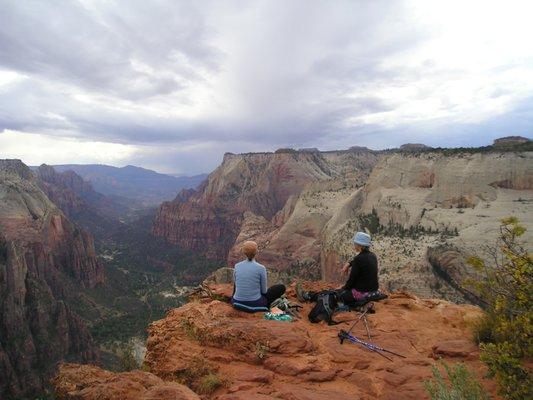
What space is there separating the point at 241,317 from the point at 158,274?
119 meters

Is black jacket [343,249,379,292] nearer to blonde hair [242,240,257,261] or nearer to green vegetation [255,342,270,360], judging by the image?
blonde hair [242,240,257,261]

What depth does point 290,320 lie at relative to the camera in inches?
372

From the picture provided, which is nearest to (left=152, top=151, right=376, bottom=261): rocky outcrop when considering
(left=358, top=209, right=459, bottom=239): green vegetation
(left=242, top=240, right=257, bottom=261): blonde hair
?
(left=358, top=209, right=459, bottom=239): green vegetation

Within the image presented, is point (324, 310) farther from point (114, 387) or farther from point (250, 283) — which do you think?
point (114, 387)

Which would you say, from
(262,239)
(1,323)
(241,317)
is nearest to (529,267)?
(241,317)

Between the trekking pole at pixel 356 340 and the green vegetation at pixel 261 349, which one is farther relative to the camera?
the trekking pole at pixel 356 340

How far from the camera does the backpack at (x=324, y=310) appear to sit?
9.60 m

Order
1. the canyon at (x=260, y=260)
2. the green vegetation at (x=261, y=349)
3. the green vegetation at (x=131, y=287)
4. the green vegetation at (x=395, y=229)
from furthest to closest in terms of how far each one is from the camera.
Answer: the green vegetation at (x=131, y=287)
the green vegetation at (x=395, y=229)
the green vegetation at (x=261, y=349)
the canyon at (x=260, y=260)

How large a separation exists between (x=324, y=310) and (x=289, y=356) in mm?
2145

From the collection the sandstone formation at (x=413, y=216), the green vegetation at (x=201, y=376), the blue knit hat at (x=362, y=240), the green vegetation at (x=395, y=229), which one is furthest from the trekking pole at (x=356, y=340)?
the green vegetation at (x=395, y=229)

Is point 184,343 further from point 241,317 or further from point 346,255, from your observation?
point 346,255

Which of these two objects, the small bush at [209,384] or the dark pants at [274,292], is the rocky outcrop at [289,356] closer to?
the small bush at [209,384]

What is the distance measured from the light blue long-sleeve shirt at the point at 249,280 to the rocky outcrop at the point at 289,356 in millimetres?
443

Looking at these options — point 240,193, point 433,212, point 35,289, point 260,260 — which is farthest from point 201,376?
point 240,193
